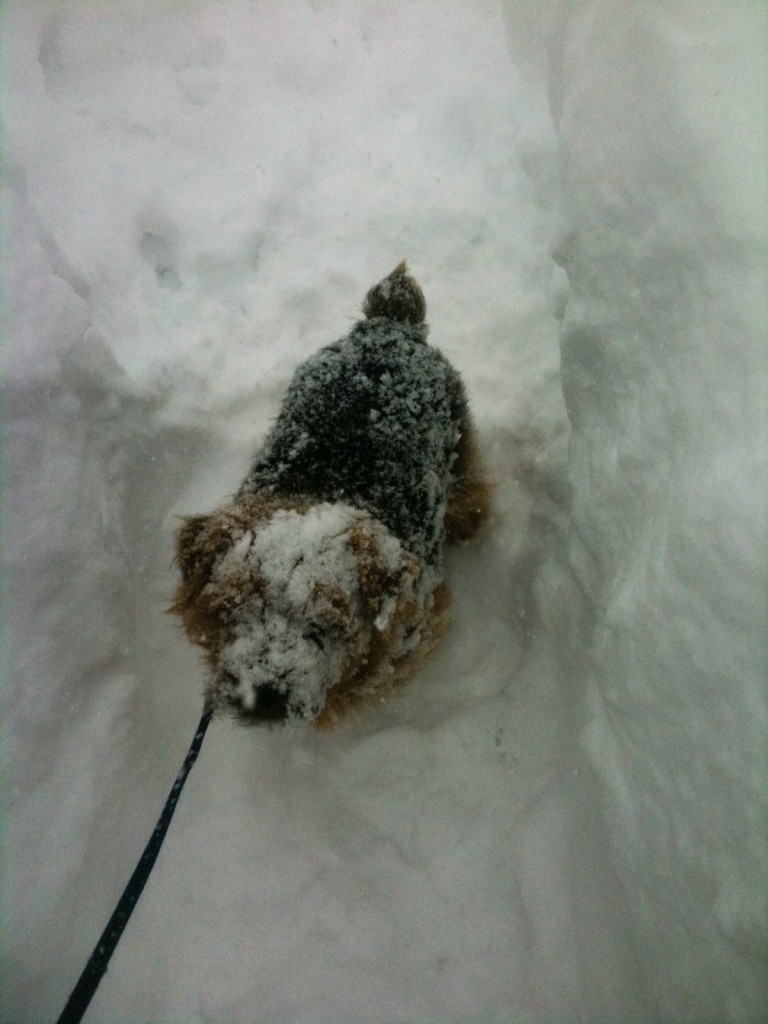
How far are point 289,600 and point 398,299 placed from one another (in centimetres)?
125

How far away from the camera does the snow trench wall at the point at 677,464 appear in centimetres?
137

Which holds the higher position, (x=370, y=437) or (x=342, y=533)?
(x=370, y=437)

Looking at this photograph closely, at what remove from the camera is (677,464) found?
1.58 m

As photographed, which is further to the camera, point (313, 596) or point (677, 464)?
point (677, 464)

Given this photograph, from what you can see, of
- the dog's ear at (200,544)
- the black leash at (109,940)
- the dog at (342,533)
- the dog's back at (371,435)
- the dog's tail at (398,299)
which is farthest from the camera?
the dog's tail at (398,299)

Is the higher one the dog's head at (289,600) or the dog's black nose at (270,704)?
the dog's head at (289,600)

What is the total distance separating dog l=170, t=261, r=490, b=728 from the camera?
1471mm

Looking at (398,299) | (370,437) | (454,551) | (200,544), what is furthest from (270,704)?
(398,299)

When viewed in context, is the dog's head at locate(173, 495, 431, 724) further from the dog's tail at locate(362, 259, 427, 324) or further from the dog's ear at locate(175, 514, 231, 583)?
the dog's tail at locate(362, 259, 427, 324)

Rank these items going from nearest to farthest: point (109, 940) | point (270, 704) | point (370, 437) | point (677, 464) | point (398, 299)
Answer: point (109, 940), point (270, 704), point (677, 464), point (370, 437), point (398, 299)

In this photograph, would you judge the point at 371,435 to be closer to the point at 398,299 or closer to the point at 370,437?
the point at 370,437

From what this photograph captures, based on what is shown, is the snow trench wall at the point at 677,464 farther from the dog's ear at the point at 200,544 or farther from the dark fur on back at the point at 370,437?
the dog's ear at the point at 200,544

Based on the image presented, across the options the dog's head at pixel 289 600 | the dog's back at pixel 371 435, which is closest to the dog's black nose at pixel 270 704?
the dog's head at pixel 289 600

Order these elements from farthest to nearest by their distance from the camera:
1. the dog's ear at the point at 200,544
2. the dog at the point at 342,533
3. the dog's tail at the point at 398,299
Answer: the dog's tail at the point at 398,299
the dog's ear at the point at 200,544
the dog at the point at 342,533
